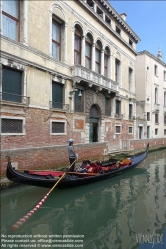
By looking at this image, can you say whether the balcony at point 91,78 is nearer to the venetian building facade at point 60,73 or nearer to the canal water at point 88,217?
the venetian building facade at point 60,73

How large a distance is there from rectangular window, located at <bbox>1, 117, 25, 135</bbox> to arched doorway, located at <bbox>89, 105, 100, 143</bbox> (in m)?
4.58

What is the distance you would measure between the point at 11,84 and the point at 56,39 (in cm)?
333

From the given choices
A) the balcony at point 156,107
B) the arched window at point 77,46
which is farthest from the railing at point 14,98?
the balcony at point 156,107

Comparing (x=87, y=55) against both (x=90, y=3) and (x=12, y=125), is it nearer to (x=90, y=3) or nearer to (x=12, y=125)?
(x=90, y=3)

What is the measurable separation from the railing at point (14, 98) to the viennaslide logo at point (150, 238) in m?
5.28

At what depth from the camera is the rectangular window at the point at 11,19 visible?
21.8 feet

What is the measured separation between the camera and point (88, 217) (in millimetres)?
4105

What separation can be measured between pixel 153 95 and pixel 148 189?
Result: 1380 centimetres

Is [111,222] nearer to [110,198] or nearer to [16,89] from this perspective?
[110,198]

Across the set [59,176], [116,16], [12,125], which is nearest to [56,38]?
[12,125]

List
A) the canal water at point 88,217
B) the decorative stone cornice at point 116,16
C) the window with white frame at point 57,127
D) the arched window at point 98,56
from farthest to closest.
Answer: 1. the arched window at point 98,56
2. the decorative stone cornice at point 116,16
3. the window with white frame at point 57,127
4. the canal water at point 88,217

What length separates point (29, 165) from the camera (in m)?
5.88

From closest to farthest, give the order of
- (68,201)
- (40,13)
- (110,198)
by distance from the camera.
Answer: (68,201)
(110,198)
(40,13)

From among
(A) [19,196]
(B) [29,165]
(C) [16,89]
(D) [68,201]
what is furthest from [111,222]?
(C) [16,89]
